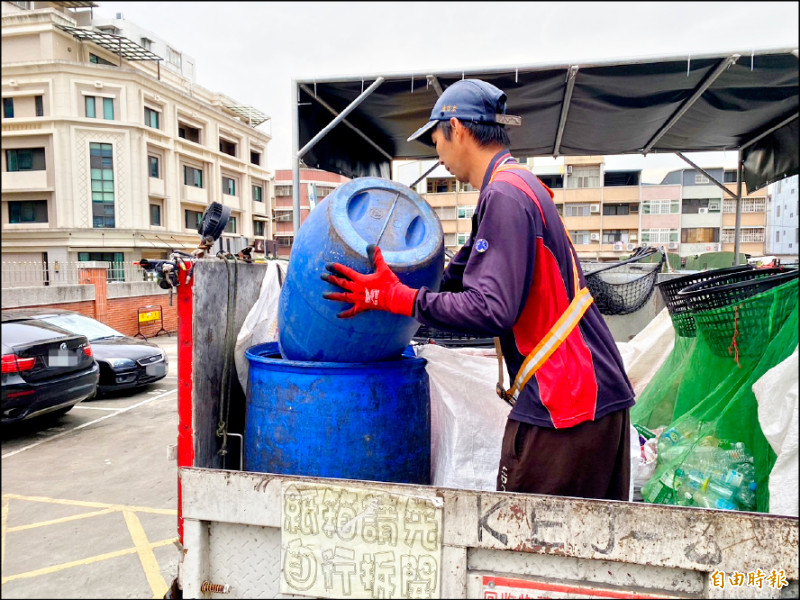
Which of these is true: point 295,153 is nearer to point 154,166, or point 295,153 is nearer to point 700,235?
point 154,166

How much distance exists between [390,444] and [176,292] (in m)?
1.06

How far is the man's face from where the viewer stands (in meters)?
2.01

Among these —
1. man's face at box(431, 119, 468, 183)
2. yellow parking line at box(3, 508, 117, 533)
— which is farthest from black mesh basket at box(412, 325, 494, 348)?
yellow parking line at box(3, 508, 117, 533)

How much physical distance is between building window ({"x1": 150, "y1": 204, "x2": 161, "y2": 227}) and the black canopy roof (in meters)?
31.0

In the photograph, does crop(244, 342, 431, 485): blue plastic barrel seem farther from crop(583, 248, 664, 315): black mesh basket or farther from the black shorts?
crop(583, 248, 664, 315): black mesh basket

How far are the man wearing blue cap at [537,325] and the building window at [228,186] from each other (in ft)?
134

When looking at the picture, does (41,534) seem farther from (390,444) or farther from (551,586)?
(551,586)

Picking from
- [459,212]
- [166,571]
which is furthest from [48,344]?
[459,212]

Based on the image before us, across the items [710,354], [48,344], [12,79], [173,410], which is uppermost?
[12,79]

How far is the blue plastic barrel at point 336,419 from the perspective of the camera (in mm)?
2053

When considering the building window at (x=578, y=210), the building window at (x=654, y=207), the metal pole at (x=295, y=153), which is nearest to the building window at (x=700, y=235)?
the building window at (x=654, y=207)

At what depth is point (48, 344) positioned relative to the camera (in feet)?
22.2

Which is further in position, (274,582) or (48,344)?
(48,344)

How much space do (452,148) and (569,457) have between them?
3.96ft
